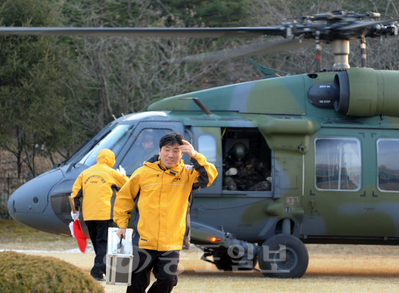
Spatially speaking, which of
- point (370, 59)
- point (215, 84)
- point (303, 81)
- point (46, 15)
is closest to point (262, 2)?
point (215, 84)

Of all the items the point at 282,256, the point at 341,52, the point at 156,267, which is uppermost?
the point at 341,52

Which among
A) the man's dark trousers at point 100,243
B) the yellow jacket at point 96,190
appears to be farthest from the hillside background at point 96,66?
the man's dark trousers at point 100,243

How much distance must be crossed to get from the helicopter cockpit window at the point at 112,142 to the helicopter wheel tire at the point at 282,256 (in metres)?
2.50

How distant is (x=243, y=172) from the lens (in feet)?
30.4

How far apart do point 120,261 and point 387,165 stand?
207 inches

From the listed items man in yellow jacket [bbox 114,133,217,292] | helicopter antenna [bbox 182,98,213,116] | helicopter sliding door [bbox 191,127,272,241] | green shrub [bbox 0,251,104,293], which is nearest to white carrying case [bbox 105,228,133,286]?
man in yellow jacket [bbox 114,133,217,292]

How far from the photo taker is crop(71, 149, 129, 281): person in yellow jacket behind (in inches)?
311

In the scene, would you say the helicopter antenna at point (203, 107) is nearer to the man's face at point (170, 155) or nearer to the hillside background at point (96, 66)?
the man's face at point (170, 155)

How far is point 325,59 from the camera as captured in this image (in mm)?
17500

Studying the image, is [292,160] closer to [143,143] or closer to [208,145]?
[208,145]

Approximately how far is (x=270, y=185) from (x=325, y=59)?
30.2ft

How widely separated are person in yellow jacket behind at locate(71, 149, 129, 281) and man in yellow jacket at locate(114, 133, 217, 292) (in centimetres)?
254

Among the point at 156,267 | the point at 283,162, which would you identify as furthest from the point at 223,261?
the point at 156,267

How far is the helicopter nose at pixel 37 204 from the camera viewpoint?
8.73 meters
